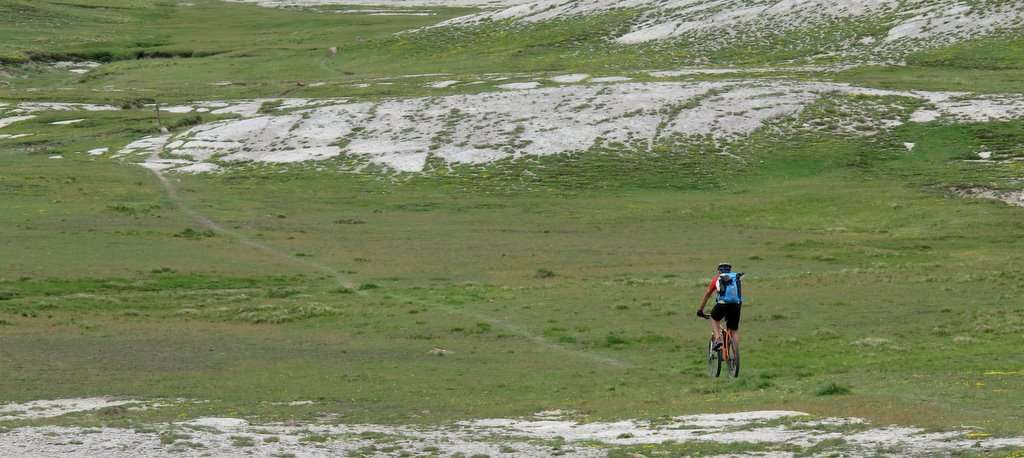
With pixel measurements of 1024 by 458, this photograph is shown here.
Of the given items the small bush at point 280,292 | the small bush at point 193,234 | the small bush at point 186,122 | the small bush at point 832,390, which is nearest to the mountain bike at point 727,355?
the small bush at point 832,390

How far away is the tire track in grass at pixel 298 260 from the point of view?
3494cm

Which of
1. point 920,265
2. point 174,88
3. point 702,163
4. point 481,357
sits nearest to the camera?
point 481,357

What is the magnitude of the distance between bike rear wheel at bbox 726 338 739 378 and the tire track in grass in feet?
12.9

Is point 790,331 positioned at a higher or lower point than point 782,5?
lower

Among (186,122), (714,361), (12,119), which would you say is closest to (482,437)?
(714,361)

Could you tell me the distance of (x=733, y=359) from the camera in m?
28.7

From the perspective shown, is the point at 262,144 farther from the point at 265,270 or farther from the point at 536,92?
the point at 265,270

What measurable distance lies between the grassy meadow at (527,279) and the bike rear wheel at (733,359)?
0.88 feet

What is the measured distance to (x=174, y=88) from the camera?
12900cm

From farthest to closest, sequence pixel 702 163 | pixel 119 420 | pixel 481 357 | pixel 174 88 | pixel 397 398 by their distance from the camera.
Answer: pixel 174 88
pixel 702 163
pixel 481 357
pixel 397 398
pixel 119 420

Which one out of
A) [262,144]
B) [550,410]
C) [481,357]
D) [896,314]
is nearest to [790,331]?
[896,314]

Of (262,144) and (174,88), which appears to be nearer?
(262,144)

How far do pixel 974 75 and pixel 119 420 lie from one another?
89897mm

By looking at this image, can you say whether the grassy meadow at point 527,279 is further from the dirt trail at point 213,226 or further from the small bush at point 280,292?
the dirt trail at point 213,226
